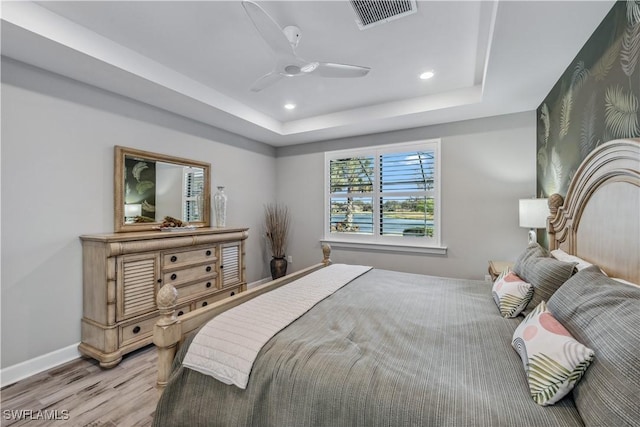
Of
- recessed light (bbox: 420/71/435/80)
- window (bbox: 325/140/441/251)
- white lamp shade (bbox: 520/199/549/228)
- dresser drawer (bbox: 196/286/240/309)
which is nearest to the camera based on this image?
white lamp shade (bbox: 520/199/549/228)

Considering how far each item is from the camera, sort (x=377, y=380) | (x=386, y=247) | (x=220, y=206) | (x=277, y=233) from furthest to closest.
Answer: (x=277, y=233)
(x=386, y=247)
(x=220, y=206)
(x=377, y=380)

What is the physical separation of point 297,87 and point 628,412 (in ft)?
10.2

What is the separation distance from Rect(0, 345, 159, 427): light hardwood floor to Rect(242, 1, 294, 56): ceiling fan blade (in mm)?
2452

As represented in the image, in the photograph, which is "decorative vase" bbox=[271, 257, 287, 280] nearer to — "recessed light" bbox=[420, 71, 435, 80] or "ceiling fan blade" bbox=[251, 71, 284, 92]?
"ceiling fan blade" bbox=[251, 71, 284, 92]

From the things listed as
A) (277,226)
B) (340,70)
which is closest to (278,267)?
(277,226)

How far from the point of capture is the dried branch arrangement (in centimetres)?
445

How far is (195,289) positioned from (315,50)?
103 inches

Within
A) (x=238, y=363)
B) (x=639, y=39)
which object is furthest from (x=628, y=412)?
(x=639, y=39)

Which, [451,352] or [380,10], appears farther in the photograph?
[380,10]

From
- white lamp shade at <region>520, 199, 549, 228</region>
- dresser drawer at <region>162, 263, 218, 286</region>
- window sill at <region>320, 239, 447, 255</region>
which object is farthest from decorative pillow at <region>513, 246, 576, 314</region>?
dresser drawer at <region>162, 263, 218, 286</region>

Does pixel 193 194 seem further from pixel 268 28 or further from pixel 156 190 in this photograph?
pixel 268 28

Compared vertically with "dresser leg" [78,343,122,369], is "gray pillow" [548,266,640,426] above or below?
above

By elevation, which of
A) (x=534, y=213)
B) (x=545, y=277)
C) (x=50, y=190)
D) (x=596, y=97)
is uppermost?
(x=596, y=97)

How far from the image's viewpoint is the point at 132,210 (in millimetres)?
2754
